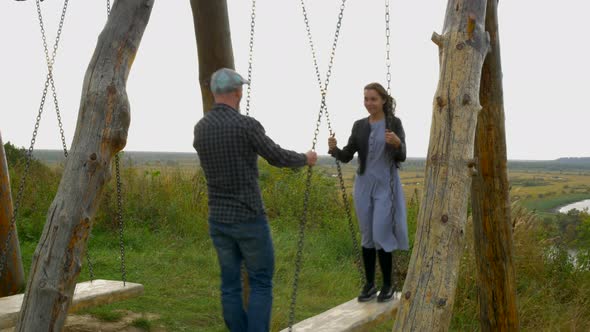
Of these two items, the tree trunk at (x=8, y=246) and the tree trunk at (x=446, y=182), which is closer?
the tree trunk at (x=446, y=182)

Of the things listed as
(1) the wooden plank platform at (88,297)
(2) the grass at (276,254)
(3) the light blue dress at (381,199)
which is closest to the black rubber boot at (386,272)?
(3) the light blue dress at (381,199)

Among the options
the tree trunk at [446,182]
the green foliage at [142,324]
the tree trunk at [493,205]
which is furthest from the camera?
the green foliage at [142,324]

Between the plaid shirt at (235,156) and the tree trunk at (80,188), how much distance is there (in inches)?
25.7

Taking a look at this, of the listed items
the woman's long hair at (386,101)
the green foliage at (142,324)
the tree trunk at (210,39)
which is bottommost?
the green foliage at (142,324)

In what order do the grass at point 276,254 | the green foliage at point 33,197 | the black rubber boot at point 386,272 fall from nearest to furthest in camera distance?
1. the black rubber boot at point 386,272
2. the grass at point 276,254
3. the green foliage at point 33,197

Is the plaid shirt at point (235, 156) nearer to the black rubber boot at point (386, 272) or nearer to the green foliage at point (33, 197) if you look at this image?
the black rubber boot at point (386, 272)

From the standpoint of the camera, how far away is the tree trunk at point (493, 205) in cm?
579

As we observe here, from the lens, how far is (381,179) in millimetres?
4734

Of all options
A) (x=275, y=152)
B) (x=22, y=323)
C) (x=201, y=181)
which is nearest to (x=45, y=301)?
(x=22, y=323)

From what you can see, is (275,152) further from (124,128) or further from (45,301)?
(45,301)

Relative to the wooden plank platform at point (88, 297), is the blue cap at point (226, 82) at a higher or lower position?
higher

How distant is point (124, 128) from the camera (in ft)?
14.2

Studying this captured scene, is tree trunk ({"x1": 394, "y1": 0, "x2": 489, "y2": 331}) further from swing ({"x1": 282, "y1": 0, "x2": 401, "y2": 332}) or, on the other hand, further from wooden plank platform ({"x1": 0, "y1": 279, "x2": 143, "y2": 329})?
wooden plank platform ({"x1": 0, "y1": 279, "x2": 143, "y2": 329})

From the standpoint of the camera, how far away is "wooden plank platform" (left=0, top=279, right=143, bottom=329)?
4680 millimetres
